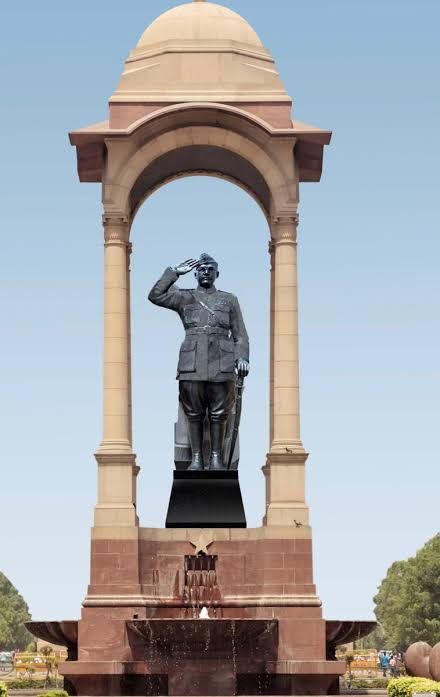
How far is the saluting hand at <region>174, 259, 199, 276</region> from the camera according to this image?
3691 cm

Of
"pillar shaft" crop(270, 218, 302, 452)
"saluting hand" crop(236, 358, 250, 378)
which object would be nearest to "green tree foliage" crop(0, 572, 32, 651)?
"saluting hand" crop(236, 358, 250, 378)

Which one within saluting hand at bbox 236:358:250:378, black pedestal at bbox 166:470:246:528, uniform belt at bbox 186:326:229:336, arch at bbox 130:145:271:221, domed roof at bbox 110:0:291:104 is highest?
domed roof at bbox 110:0:291:104

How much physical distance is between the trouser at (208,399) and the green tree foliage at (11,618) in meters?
119

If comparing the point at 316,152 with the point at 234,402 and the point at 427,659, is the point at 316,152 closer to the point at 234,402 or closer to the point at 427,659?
the point at 234,402

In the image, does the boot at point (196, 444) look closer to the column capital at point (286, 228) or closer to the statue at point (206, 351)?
the statue at point (206, 351)

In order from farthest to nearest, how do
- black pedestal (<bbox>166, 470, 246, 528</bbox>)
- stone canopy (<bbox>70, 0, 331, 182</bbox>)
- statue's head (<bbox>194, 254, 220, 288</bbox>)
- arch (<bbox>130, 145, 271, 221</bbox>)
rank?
arch (<bbox>130, 145, 271, 221</bbox>) < statue's head (<bbox>194, 254, 220, 288</bbox>) < stone canopy (<bbox>70, 0, 331, 182</bbox>) < black pedestal (<bbox>166, 470, 246, 528</bbox>)

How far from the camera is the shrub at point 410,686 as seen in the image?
30.9 metres

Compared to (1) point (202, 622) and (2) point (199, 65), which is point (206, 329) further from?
(1) point (202, 622)

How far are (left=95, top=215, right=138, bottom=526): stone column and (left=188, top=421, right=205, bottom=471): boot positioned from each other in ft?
4.54

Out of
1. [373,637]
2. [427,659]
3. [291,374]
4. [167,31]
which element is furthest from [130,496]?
[373,637]

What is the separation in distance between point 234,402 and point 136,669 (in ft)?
21.7

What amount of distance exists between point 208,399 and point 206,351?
1.08 meters

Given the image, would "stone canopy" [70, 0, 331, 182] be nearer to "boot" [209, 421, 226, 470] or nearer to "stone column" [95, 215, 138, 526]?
"stone column" [95, 215, 138, 526]

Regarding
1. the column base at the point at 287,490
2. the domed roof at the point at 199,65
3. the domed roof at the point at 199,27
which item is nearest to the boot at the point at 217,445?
the column base at the point at 287,490
